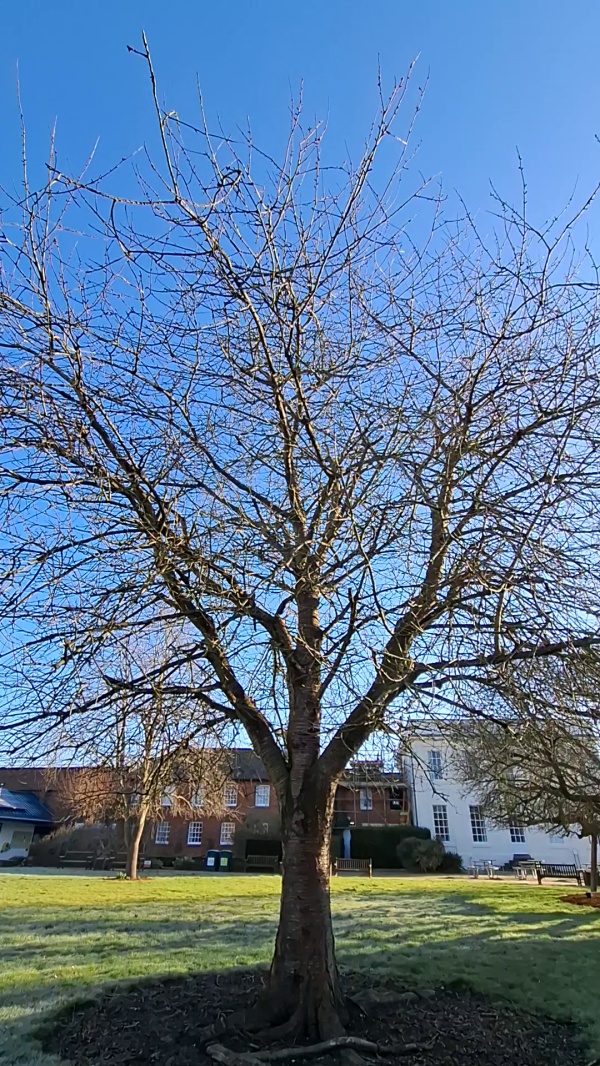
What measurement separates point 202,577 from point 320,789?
2311 mm

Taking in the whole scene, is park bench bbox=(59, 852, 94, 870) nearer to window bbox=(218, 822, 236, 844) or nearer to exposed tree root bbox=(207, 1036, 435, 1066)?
window bbox=(218, 822, 236, 844)

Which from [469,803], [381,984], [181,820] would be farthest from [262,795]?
[381,984]

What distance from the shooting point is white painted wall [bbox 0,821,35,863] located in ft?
136

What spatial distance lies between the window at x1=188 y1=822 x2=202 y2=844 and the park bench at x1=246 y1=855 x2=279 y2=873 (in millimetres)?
5556

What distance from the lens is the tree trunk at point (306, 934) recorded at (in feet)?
16.1

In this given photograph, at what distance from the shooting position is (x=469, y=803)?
40000 mm

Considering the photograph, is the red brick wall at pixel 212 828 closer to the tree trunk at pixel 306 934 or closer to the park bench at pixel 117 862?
the park bench at pixel 117 862

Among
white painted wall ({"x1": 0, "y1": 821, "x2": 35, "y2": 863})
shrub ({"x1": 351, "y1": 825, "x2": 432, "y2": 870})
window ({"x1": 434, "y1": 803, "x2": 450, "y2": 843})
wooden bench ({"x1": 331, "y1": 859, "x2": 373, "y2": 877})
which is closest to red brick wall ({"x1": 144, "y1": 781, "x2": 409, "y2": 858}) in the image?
shrub ({"x1": 351, "y1": 825, "x2": 432, "y2": 870})

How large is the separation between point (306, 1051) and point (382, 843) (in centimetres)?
3466

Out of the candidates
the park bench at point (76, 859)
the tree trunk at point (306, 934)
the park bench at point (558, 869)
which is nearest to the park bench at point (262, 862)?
the park bench at point (76, 859)

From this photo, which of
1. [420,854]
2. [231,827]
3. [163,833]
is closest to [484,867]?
[420,854]

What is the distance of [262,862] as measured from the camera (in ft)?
112

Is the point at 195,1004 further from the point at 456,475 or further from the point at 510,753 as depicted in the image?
the point at 456,475

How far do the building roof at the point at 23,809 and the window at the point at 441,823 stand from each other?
82.9ft
